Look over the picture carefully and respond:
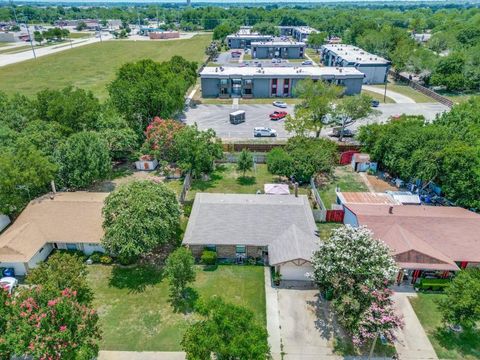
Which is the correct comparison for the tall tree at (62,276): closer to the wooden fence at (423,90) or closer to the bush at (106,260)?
the bush at (106,260)

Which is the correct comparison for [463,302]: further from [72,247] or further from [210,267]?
[72,247]

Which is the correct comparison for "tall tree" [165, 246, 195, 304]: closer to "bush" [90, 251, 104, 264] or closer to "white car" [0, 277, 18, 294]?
"bush" [90, 251, 104, 264]

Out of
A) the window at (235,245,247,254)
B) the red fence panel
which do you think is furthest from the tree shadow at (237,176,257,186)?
the window at (235,245,247,254)

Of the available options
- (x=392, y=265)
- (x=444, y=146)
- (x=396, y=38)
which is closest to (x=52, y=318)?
(x=392, y=265)

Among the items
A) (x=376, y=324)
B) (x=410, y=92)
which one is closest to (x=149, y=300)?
(x=376, y=324)

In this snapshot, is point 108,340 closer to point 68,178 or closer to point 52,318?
point 52,318

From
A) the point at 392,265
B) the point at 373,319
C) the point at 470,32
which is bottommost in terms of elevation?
the point at 373,319

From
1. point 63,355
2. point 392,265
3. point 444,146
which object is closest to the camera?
point 63,355
